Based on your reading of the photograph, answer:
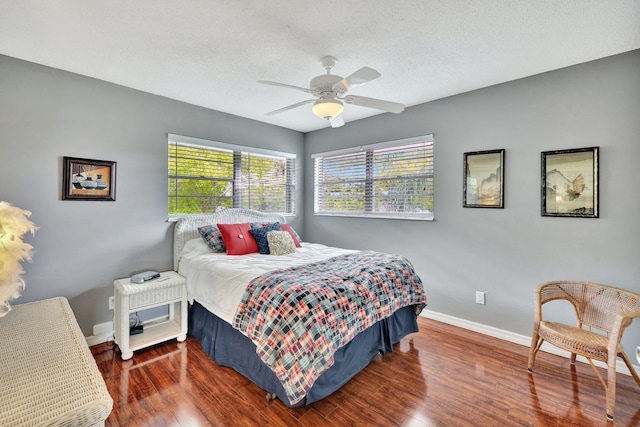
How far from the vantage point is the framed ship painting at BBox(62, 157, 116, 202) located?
8.61ft

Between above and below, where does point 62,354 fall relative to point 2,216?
below

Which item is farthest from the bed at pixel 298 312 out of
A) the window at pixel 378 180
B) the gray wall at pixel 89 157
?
the window at pixel 378 180

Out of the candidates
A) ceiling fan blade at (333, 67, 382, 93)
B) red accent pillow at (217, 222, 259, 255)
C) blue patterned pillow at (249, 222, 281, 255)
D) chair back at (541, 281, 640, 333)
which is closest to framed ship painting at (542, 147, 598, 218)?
chair back at (541, 281, 640, 333)

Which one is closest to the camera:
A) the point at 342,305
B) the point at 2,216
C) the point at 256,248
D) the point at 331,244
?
the point at 2,216

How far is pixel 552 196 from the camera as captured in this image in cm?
260

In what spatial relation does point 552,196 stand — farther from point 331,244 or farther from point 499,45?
point 331,244

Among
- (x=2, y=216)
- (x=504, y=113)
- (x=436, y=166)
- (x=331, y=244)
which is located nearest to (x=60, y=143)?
(x=2, y=216)

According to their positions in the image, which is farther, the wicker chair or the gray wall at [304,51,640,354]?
the gray wall at [304,51,640,354]

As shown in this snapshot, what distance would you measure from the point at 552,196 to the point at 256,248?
2.91 metres

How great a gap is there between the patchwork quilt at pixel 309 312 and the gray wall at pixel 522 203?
111cm

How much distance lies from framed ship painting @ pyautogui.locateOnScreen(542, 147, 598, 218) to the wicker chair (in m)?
0.63

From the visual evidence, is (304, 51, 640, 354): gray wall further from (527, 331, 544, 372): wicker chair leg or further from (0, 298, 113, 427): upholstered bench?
(0, 298, 113, 427): upholstered bench

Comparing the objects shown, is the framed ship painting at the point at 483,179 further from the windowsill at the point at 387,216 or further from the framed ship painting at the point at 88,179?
the framed ship painting at the point at 88,179

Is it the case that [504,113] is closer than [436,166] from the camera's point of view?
Yes
